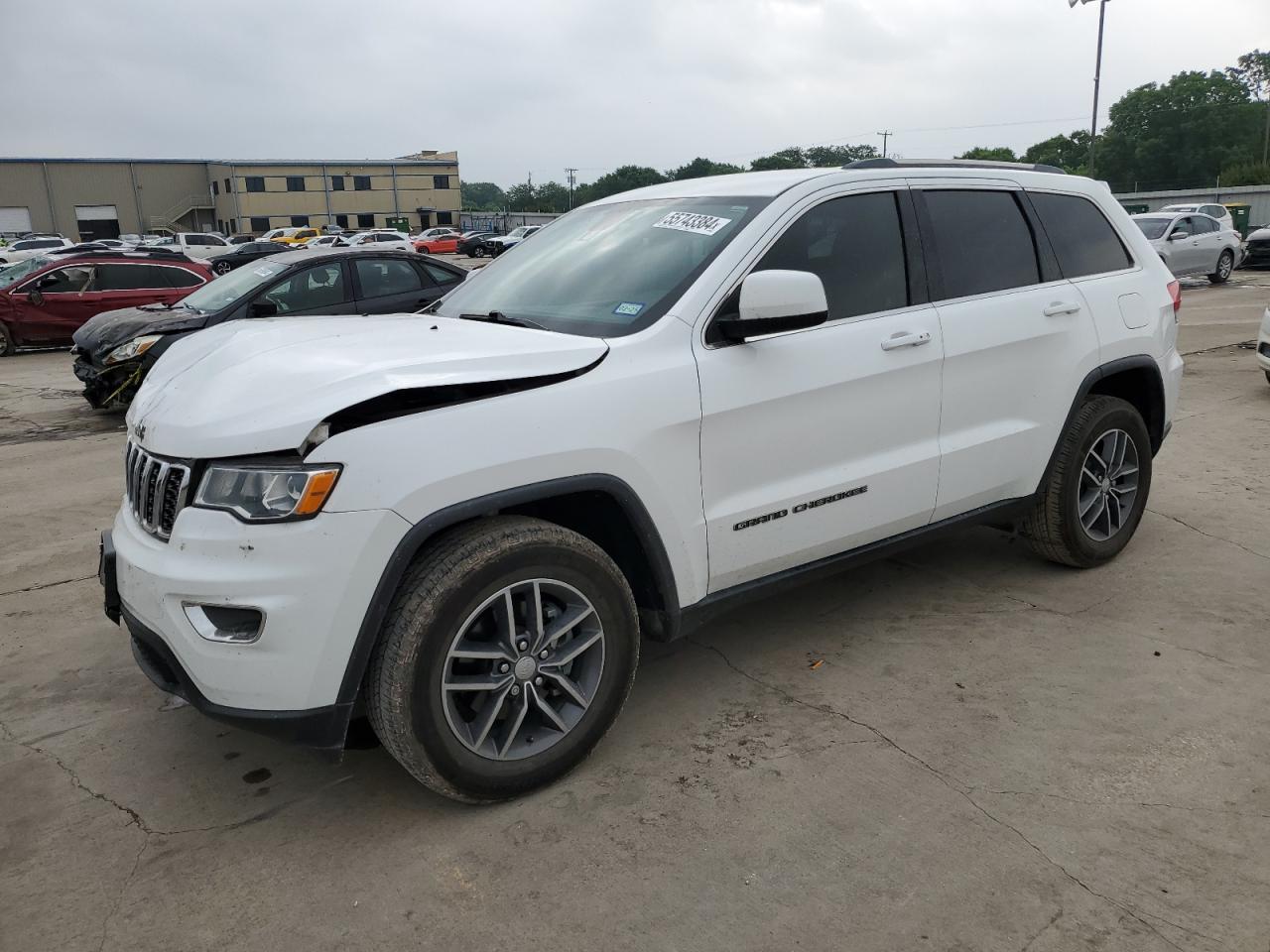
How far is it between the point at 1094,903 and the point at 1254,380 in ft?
29.6

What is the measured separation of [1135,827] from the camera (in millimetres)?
2834

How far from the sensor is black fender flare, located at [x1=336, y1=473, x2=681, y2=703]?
2.68m

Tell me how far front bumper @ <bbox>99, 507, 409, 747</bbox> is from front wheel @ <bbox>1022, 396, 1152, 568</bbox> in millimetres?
3121

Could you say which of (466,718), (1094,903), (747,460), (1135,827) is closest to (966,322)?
(747,460)

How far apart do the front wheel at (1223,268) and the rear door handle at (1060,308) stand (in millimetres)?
20447

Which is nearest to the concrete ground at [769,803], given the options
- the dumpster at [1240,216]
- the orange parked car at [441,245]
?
the dumpster at [1240,216]

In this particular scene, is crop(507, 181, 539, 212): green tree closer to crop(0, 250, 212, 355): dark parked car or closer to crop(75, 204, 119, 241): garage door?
crop(75, 204, 119, 241): garage door

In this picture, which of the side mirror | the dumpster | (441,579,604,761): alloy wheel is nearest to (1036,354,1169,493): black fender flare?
the side mirror

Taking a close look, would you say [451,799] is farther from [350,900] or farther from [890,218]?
[890,218]

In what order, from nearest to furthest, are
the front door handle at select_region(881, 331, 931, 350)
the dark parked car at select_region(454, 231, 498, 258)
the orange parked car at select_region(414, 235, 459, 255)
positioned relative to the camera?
1. the front door handle at select_region(881, 331, 931, 350)
2. the dark parked car at select_region(454, 231, 498, 258)
3. the orange parked car at select_region(414, 235, 459, 255)

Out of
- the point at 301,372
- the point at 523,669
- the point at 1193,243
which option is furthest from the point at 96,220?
the point at 523,669

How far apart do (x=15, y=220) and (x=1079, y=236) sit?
86.8 meters

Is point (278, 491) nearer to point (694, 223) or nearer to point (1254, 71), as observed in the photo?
point (694, 223)

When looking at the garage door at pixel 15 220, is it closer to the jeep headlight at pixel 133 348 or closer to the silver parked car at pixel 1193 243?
the jeep headlight at pixel 133 348
